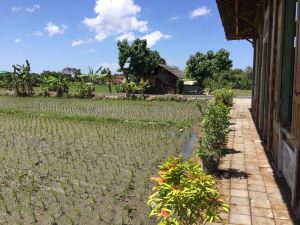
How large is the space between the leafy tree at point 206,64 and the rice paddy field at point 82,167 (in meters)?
28.9

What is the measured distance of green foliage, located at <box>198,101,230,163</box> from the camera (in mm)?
6578

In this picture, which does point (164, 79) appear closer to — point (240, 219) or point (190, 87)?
point (190, 87)

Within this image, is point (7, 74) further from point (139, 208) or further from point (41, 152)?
point (139, 208)

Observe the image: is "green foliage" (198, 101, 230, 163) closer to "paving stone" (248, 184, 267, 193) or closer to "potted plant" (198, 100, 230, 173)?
"potted plant" (198, 100, 230, 173)

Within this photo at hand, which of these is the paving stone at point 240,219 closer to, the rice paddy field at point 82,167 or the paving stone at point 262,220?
the paving stone at point 262,220

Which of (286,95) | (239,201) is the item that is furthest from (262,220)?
(286,95)

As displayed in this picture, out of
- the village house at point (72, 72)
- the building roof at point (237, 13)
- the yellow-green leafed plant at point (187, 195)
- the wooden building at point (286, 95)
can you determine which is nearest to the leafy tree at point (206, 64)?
the village house at point (72, 72)

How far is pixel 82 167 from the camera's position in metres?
7.70

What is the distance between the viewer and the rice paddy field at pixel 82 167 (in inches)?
205

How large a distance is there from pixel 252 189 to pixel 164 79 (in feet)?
110

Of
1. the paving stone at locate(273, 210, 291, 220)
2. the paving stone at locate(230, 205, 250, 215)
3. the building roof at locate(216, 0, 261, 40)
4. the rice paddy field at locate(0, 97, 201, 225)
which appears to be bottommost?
the rice paddy field at locate(0, 97, 201, 225)

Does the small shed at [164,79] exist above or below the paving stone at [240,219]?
above

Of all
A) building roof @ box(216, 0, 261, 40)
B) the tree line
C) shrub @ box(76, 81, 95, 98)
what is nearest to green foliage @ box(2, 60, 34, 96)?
the tree line

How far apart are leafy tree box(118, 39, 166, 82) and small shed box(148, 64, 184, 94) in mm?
627
